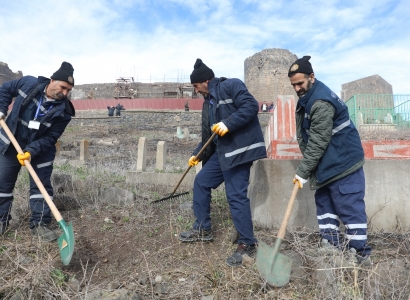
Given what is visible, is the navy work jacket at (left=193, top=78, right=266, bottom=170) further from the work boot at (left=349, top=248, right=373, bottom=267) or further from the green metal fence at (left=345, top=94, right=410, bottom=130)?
the green metal fence at (left=345, top=94, right=410, bottom=130)

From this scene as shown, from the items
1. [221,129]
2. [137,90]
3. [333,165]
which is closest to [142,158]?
[221,129]

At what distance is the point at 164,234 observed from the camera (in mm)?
3652

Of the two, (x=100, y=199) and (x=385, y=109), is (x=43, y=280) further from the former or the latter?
(x=385, y=109)

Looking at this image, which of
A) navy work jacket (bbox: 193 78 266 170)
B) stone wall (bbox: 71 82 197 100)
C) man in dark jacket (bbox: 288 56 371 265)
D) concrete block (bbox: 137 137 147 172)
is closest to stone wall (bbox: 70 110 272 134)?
stone wall (bbox: 71 82 197 100)

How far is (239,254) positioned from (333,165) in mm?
1078

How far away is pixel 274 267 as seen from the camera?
2.56m

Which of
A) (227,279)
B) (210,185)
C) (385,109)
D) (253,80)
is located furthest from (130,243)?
(253,80)

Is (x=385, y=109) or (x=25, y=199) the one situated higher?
(x=385, y=109)

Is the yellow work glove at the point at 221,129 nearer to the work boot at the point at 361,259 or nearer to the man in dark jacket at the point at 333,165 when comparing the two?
the man in dark jacket at the point at 333,165

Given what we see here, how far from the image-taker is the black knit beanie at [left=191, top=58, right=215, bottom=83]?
11.0ft

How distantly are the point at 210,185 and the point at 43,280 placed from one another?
1638 mm

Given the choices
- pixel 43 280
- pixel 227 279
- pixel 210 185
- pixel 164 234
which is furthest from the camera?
pixel 164 234

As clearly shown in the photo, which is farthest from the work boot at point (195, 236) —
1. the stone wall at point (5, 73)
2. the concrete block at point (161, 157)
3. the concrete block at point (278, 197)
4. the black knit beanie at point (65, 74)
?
the stone wall at point (5, 73)

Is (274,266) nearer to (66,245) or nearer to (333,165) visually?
(333,165)
